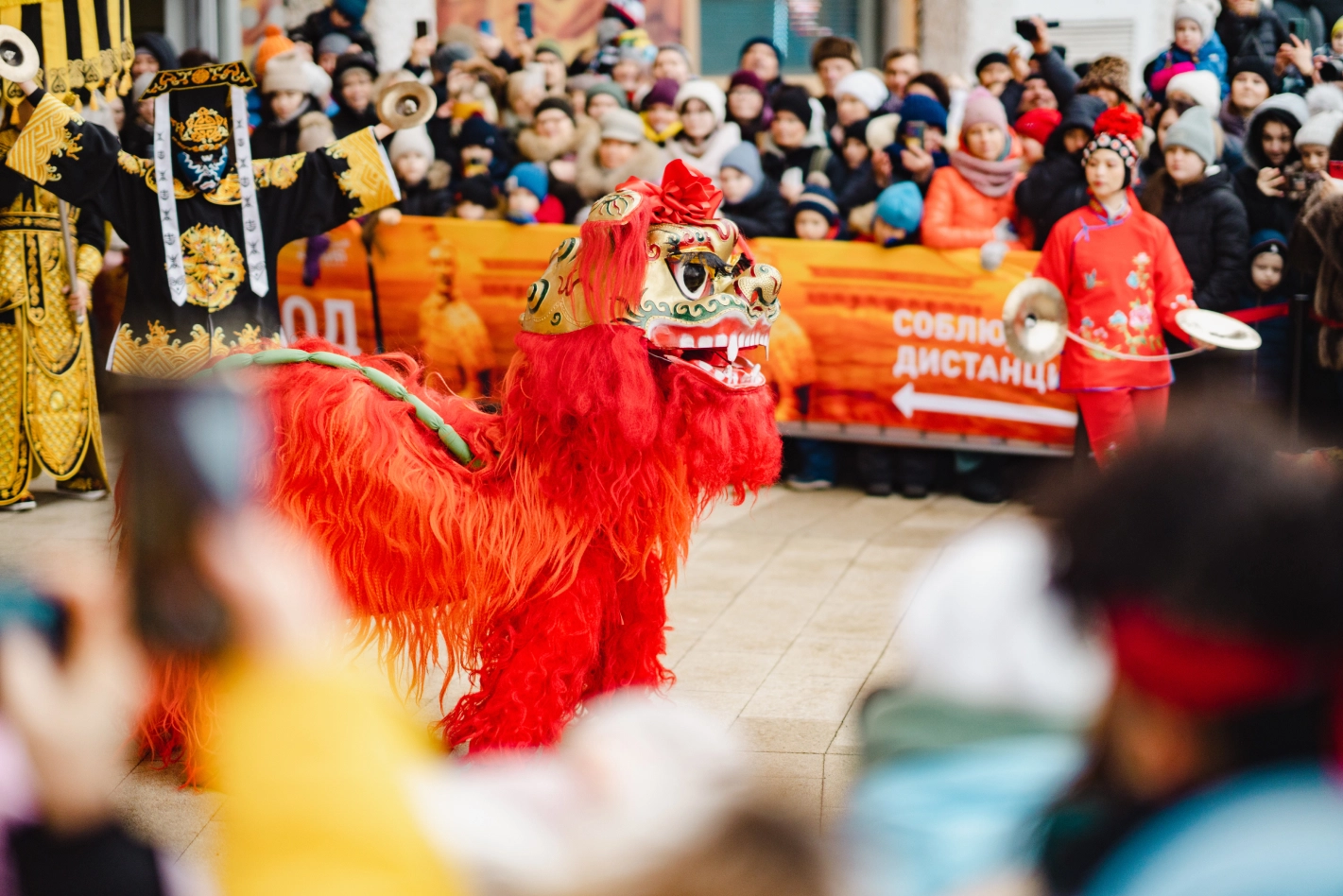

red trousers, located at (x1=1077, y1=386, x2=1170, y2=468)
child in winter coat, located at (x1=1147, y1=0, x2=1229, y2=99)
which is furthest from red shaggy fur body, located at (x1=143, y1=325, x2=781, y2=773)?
child in winter coat, located at (x1=1147, y1=0, x2=1229, y2=99)

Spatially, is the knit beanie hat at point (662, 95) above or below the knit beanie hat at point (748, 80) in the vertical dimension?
below

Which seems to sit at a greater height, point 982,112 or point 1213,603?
point 982,112

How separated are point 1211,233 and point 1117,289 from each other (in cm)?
92

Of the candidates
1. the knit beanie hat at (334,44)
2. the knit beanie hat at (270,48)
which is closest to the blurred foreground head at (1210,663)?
the knit beanie hat at (270,48)

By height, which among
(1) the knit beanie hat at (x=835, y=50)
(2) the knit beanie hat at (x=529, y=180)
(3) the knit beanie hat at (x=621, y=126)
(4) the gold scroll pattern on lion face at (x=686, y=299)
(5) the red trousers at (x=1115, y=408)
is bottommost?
(5) the red trousers at (x=1115, y=408)

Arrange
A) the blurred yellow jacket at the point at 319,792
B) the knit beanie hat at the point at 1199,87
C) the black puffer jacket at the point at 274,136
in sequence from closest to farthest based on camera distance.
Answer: the blurred yellow jacket at the point at 319,792 < the knit beanie hat at the point at 1199,87 < the black puffer jacket at the point at 274,136

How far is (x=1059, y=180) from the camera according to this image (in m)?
6.18

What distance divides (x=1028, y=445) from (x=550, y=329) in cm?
367

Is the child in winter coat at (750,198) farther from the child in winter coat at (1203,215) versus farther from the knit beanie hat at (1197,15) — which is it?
the knit beanie hat at (1197,15)

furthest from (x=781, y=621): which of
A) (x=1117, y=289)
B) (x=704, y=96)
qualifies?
(x=704, y=96)

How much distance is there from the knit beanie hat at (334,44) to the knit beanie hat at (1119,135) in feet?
15.9

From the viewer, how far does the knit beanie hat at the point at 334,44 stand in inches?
340

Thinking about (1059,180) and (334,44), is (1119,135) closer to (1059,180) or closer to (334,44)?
(1059,180)

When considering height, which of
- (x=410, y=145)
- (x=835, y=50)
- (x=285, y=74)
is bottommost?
(x=410, y=145)
